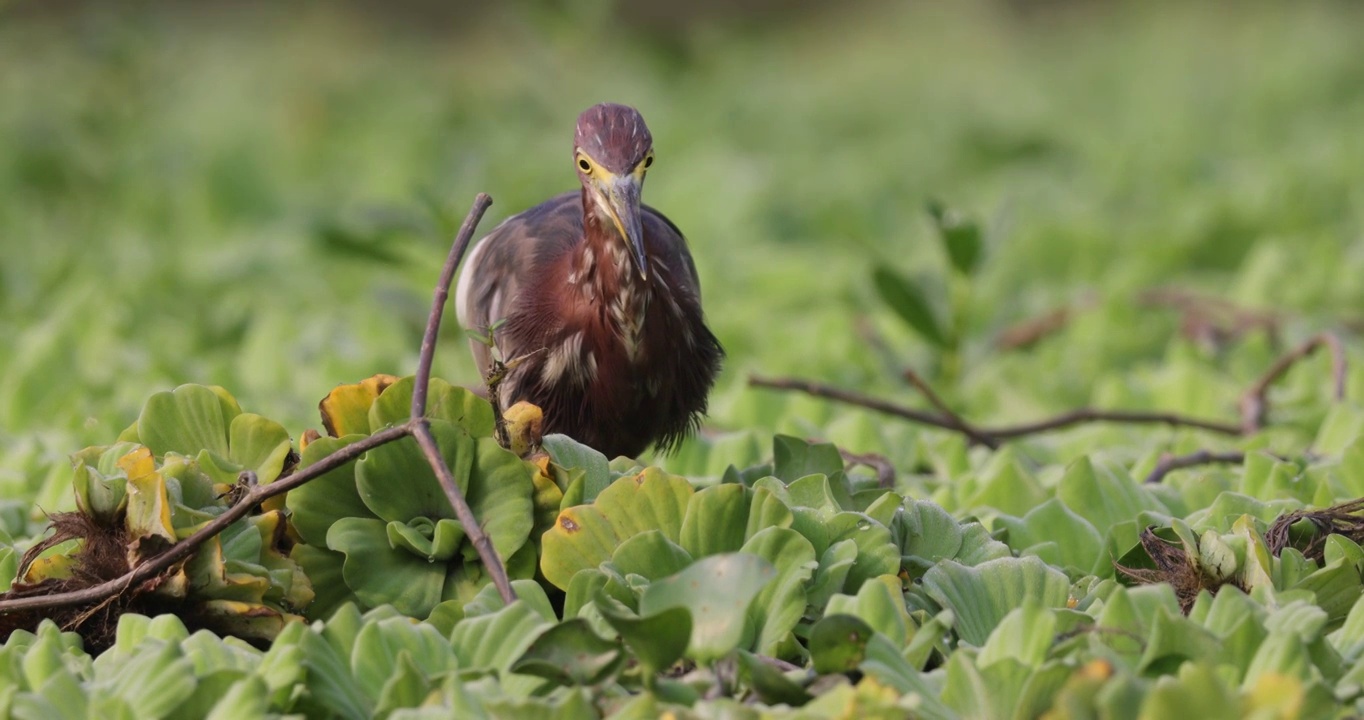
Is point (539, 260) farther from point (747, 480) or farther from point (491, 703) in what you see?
point (491, 703)

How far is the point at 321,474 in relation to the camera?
1.51 meters

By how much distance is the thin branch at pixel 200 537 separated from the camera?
1443mm

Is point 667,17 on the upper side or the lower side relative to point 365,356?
upper

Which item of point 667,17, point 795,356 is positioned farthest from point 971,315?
point 667,17

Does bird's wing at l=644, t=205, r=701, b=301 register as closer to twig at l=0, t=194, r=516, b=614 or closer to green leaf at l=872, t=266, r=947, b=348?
twig at l=0, t=194, r=516, b=614

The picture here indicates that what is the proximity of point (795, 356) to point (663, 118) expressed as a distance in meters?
3.17

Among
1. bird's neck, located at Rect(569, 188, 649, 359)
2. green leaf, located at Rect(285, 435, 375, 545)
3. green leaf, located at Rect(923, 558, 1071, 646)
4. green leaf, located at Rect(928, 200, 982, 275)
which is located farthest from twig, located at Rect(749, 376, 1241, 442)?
green leaf, located at Rect(285, 435, 375, 545)

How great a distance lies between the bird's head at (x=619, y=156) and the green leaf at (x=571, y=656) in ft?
2.50

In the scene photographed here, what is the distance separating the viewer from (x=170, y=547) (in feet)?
4.82

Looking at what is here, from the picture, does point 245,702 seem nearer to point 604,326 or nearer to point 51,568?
point 51,568

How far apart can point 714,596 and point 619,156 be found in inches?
33.3

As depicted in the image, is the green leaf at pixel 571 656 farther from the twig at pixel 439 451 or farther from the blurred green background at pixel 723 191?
the blurred green background at pixel 723 191

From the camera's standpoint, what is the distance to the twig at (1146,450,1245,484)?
2250mm

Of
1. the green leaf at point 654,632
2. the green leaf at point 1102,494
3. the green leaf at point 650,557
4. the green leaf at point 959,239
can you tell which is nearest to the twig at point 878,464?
the green leaf at point 1102,494
